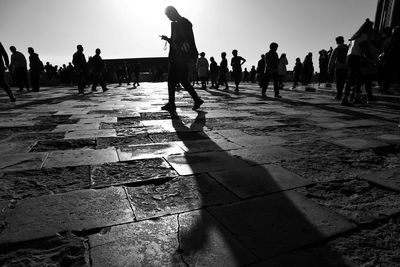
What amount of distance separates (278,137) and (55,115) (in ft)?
14.4

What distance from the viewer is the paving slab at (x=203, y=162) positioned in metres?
2.48

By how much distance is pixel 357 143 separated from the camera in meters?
3.45

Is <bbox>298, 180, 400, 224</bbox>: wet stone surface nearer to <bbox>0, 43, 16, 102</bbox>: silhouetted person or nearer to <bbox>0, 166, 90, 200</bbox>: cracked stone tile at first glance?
<bbox>0, 166, 90, 200</bbox>: cracked stone tile

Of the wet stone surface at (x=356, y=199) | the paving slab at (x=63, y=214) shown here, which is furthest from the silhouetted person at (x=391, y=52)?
the paving slab at (x=63, y=214)

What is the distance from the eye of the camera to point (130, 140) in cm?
357

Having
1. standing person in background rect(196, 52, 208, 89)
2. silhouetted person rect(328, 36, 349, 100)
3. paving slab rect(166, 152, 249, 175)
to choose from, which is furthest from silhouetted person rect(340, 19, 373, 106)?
standing person in background rect(196, 52, 208, 89)

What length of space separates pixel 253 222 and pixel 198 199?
0.44 meters

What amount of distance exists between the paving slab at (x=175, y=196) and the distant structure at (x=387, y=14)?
1333 centimetres

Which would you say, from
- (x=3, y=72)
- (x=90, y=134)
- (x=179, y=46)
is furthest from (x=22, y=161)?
(x=3, y=72)

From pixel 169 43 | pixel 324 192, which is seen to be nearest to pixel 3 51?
pixel 169 43

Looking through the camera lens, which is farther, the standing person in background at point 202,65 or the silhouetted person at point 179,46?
the standing person in background at point 202,65

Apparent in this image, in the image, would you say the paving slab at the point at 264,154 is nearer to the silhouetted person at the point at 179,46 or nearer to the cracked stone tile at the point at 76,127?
the cracked stone tile at the point at 76,127

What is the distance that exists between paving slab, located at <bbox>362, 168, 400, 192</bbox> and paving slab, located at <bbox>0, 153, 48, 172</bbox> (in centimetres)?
284

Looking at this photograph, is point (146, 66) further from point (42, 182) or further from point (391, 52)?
point (42, 182)
